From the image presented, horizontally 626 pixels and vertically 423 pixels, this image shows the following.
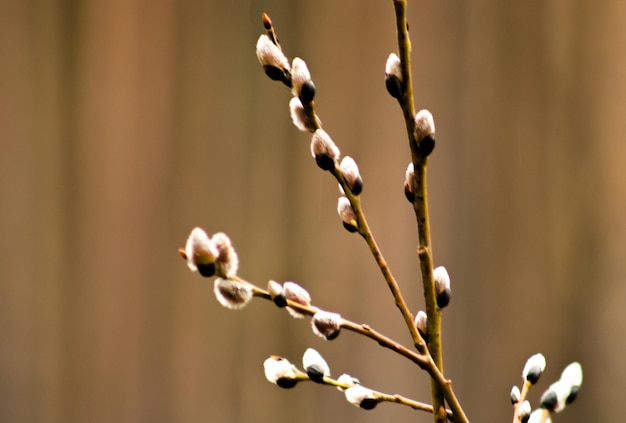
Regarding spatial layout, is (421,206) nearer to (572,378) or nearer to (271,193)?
(572,378)

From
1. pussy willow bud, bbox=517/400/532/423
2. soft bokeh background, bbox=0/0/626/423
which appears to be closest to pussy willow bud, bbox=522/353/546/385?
pussy willow bud, bbox=517/400/532/423

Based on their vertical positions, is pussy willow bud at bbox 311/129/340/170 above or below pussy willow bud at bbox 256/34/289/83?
below

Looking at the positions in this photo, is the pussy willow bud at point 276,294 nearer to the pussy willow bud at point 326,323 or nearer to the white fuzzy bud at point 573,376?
the pussy willow bud at point 326,323

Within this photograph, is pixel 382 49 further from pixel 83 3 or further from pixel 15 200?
pixel 15 200

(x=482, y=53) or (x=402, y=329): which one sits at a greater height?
(x=482, y=53)

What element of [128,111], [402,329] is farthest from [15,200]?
[402,329]

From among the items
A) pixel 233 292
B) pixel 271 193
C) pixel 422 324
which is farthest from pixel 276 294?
pixel 271 193

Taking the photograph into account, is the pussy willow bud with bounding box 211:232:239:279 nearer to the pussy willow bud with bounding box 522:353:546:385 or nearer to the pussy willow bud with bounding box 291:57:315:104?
the pussy willow bud with bounding box 291:57:315:104
